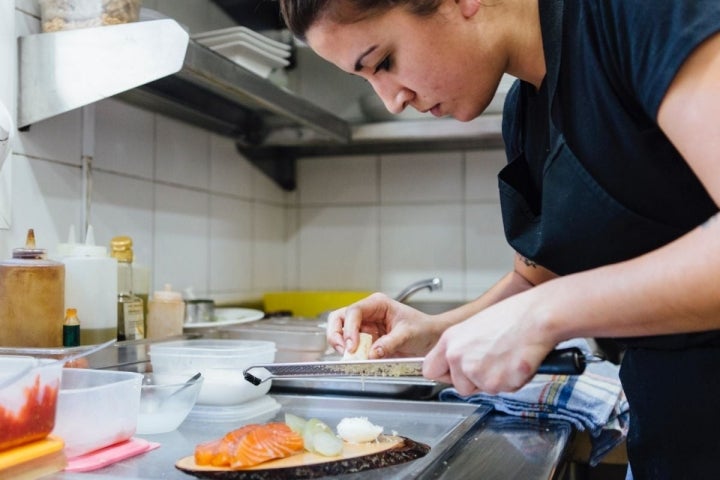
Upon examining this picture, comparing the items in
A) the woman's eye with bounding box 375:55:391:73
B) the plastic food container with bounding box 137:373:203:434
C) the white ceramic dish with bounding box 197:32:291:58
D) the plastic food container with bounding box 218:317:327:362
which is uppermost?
the white ceramic dish with bounding box 197:32:291:58

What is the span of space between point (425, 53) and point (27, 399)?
1.84 ft

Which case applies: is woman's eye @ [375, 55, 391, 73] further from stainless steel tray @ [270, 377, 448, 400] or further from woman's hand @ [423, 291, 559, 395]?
stainless steel tray @ [270, 377, 448, 400]

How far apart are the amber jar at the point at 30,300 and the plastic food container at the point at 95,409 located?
18cm

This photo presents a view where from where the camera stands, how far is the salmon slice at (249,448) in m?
0.82

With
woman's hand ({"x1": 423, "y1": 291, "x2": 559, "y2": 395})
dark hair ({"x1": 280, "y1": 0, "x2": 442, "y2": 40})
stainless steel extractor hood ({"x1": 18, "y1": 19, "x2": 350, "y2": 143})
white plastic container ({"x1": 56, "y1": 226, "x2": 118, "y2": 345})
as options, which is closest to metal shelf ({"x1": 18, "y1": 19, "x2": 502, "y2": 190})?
stainless steel extractor hood ({"x1": 18, "y1": 19, "x2": 350, "y2": 143})

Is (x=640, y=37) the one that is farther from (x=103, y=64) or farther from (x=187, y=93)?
(x=187, y=93)

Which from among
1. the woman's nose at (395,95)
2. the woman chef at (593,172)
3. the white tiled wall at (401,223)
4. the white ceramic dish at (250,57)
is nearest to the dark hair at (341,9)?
the woman chef at (593,172)

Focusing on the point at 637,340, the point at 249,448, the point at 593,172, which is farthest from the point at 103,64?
the point at 637,340

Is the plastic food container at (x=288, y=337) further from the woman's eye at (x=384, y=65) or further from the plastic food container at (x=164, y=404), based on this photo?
the woman's eye at (x=384, y=65)

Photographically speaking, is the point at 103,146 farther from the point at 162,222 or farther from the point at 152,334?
the point at 152,334

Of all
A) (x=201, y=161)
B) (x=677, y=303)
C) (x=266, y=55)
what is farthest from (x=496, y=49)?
(x=201, y=161)

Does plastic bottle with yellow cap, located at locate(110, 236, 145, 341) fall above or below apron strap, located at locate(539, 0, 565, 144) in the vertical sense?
below

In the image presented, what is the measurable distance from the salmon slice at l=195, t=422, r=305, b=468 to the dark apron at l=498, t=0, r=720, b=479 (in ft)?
1.31

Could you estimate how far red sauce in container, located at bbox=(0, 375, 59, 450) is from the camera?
72cm
